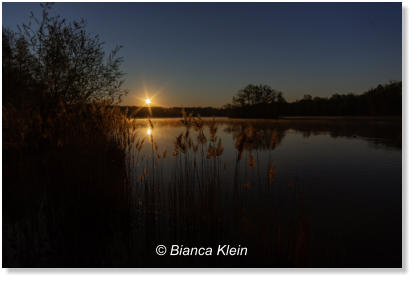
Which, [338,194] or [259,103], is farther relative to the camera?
[259,103]

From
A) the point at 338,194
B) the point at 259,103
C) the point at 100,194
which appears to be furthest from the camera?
the point at 259,103

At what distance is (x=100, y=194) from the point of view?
16.8 feet

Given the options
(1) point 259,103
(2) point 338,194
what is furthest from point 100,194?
(1) point 259,103

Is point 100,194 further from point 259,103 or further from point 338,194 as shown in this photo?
point 259,103

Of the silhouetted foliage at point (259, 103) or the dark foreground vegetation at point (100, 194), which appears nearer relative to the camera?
the dark foreground vegetation at point (100, 194)

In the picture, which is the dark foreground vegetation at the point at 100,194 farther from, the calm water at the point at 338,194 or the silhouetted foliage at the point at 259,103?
the silhouetted foliage at the point at 259,103

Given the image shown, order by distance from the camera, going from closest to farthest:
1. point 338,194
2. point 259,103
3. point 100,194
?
point 100,194 < point 338,194 < point 259,103

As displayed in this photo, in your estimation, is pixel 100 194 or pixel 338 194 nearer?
pixel 100 194

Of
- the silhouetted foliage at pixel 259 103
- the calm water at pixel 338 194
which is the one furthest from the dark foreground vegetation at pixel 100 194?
the silhouetted foliage at pixel 259 103

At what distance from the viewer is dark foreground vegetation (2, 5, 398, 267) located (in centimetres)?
339

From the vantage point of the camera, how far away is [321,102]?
46.5m

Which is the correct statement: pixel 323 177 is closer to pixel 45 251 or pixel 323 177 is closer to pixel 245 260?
pixel 245 260

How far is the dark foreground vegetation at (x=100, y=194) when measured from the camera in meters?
3.39
